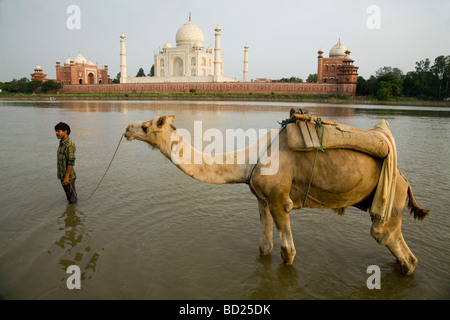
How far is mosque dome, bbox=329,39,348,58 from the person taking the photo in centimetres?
5651

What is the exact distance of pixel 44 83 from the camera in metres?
60.1

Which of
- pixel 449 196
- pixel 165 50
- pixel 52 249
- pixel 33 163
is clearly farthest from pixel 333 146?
pixel 165 50

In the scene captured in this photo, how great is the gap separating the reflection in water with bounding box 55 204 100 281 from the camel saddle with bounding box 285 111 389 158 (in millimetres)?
2378

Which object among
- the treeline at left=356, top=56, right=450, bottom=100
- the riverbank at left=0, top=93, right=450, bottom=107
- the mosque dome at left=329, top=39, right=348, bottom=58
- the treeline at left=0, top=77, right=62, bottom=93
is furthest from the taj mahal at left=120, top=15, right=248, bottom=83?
the treeline at left=356, top=56, right=450, bottom=100

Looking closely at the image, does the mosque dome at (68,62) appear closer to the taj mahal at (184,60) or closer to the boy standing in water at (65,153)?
the taj mahal at (184,60)

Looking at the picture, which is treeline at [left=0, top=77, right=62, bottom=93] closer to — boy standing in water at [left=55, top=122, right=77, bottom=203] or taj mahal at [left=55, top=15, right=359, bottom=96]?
taj mahal at [left=55, top=15, right=359, bottom=96]

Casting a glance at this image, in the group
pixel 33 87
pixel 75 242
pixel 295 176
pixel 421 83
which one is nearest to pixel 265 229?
pixel 295 176

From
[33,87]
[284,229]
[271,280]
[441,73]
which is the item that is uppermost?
[441,73]

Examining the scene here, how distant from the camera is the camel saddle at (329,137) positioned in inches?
123

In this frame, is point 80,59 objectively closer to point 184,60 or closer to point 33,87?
point 33,87

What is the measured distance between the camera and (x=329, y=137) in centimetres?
315

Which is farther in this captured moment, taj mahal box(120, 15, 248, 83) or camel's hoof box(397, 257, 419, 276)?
taj mahal box(120, 15, 248, 83)

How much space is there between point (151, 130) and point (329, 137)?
5.29 feet
